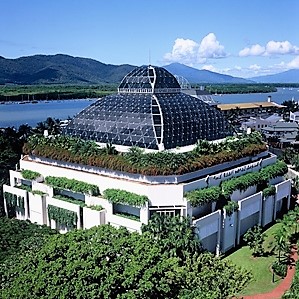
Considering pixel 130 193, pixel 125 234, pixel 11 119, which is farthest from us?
pixel 11 119

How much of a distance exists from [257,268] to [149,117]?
62.9 ft

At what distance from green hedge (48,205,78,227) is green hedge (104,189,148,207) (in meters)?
4.20

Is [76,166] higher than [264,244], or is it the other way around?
[76,166]

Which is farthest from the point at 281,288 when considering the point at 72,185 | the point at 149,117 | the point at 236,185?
the point at 149,117

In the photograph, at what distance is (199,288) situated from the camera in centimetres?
2656

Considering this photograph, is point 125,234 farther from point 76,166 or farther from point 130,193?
point 76,166

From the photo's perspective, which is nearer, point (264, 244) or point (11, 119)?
point (264, 244)

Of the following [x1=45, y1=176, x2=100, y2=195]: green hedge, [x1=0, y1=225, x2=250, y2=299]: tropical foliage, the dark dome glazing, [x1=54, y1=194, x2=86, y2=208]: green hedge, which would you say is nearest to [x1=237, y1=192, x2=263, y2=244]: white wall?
the dark dome glazing

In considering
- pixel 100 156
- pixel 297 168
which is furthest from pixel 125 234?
pixel 297 168

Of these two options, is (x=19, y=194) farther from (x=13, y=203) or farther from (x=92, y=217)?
(x=92, y=217)

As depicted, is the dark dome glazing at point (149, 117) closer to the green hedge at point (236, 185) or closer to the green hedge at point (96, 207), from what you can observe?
the green hedge at point (236, 185)

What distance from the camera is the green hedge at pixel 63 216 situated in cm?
4041

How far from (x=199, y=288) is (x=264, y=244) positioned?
18.5 meters

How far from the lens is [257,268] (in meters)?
37.6
